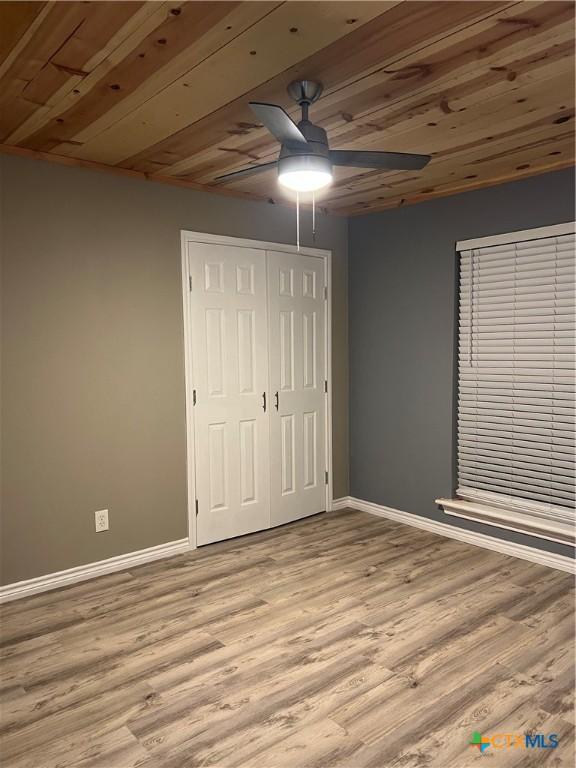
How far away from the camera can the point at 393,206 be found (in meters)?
4.38

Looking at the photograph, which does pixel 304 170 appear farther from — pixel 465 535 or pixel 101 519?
pixel 465 535

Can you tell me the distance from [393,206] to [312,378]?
147 centimetres

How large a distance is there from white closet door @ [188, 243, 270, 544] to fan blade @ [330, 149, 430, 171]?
172 cm

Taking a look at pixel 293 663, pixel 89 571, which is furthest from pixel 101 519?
pixel 293 663

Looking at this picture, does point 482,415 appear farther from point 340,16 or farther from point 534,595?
point 340,16

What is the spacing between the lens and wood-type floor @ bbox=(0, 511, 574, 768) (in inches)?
81.2

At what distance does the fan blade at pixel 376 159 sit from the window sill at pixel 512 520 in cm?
237

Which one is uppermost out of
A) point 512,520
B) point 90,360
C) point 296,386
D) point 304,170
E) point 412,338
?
point 304,170

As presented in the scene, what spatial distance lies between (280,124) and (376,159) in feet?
1.72

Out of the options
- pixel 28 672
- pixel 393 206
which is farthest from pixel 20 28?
pixel 393 206

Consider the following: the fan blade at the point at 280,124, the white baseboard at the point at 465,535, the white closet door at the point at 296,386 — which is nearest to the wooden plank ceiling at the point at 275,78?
the fan blade at the point at 280,124

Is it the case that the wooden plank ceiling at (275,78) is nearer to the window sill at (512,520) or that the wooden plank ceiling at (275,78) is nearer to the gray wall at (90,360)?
Result: the gray wall at (90,360)

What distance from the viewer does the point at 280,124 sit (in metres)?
2.00

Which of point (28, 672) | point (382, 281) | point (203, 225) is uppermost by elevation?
point (203, 225)
